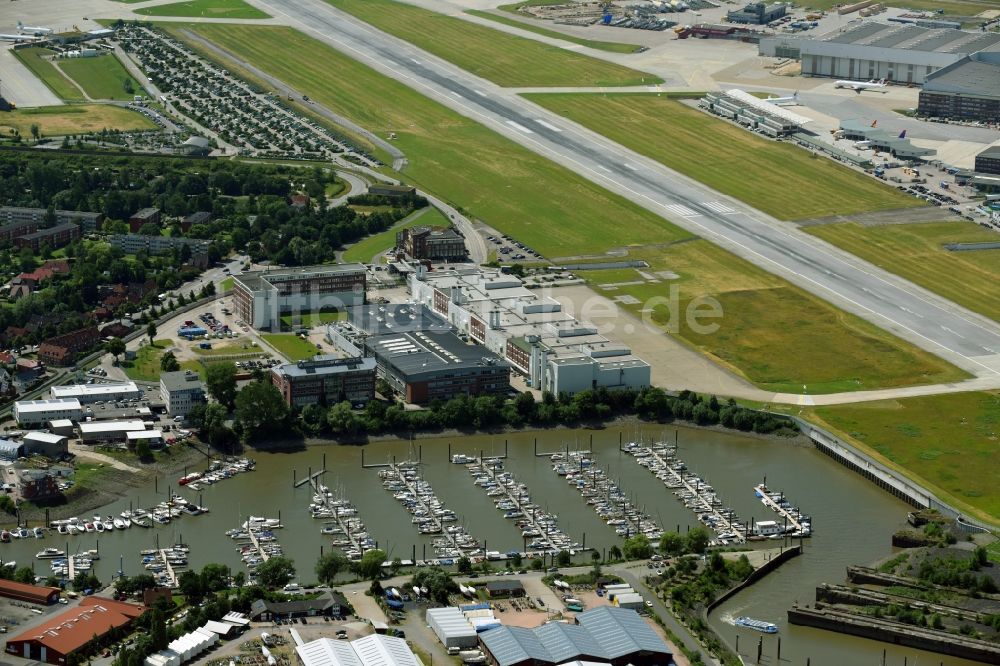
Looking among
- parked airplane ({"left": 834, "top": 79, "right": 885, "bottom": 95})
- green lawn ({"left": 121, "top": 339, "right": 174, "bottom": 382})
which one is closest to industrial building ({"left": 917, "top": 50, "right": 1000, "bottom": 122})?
parked airplane ({"left": 834, "top": 79, "right": 885, "bottom": 95})

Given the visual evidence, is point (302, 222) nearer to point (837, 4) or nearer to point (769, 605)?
point (769, 605)

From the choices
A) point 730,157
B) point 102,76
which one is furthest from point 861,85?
point 102,76

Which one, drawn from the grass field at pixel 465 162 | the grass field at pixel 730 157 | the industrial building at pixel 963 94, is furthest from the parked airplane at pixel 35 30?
the industrial building at pixel 963 94

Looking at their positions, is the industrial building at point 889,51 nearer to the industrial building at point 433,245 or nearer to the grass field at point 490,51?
the grass field at point 490,51

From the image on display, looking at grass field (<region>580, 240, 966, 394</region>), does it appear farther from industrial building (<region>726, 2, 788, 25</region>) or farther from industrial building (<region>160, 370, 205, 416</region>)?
industrial building (<region>726, 2, 788, 25</region>)

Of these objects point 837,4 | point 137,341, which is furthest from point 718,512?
point 837,4

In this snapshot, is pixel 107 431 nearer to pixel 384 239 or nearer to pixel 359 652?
pixel 359 652
